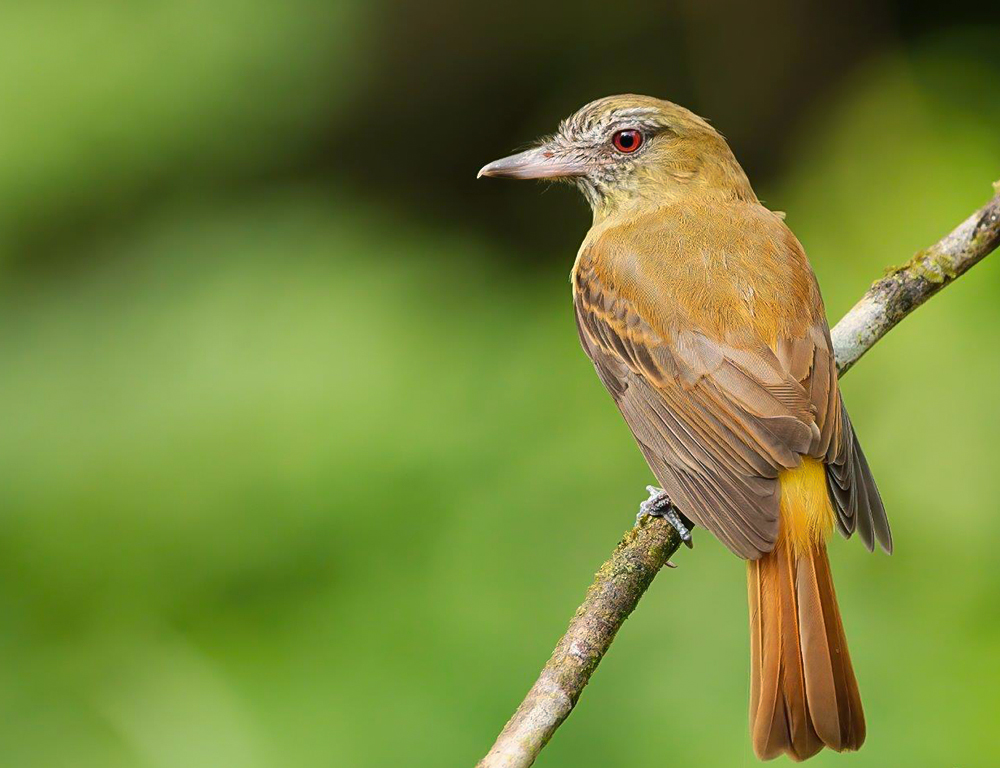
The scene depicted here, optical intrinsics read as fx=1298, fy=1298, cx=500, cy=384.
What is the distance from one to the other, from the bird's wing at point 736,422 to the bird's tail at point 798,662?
0.29ft

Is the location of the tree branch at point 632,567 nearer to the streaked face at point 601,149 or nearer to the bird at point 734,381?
the bird at point 734,381

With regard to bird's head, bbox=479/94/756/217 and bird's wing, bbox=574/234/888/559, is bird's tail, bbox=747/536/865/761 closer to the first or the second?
bird's wing, bbox=574/234/888/559

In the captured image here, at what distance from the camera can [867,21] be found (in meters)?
5.19

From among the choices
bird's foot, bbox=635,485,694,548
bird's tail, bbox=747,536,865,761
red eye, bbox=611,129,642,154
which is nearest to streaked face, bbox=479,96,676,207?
red eye, bbox=611,129,642,154

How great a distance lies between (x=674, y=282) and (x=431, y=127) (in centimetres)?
258

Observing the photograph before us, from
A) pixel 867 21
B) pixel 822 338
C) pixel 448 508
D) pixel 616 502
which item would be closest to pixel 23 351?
pixel 448 508

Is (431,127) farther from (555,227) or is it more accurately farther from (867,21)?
(867,21)

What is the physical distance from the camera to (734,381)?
2920 millimetres

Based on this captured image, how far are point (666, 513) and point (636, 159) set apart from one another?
1.13 meters

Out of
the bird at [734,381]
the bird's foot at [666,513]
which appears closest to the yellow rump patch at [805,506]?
the bird at [734,381]

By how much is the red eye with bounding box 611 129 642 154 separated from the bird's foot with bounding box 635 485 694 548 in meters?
1.08

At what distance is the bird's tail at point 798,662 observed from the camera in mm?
2596

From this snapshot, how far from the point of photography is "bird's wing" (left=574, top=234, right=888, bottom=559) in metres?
2.77

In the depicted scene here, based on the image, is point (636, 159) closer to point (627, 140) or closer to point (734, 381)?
point (627, 140)
